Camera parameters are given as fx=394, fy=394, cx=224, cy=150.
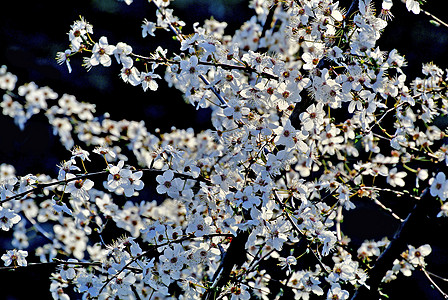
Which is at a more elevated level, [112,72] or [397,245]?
[112,72]

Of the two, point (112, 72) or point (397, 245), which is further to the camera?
point (112, 72)

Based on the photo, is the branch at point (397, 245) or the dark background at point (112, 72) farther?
the dark background at point (112, 72)

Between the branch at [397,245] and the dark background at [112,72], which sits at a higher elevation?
the dark background at [112,72]

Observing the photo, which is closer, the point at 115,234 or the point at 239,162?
the point at 239,162

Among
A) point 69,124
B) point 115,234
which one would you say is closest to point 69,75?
point 69,124

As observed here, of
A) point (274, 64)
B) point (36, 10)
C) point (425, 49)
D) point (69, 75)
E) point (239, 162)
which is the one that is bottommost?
point (239, 162)

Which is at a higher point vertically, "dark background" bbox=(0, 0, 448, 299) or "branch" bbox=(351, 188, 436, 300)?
"dark background" bbox=(0, 0, 448, 299)

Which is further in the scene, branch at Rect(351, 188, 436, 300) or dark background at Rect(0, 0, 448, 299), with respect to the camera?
dark background at Rect(0, 0, 448, 299)

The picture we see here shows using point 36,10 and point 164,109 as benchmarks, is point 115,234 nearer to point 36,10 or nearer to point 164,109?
point 164,109
